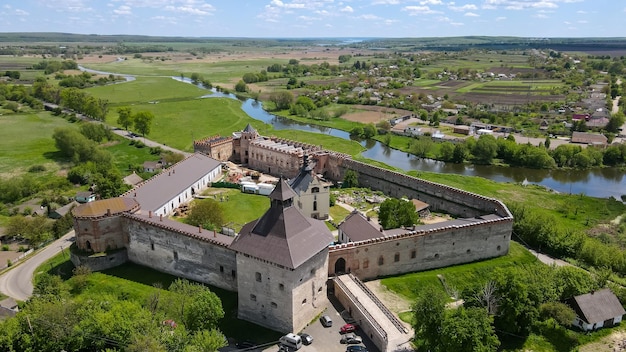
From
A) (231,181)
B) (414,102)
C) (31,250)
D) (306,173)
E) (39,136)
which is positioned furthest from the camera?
(414,102)

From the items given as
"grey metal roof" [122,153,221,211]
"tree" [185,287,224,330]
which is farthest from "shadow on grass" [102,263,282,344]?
"grey metal roof" [122,153,221,211]

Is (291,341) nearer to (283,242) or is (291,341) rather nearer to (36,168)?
Result: (283,242)

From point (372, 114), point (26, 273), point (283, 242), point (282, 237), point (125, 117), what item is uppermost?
point (282, 237)

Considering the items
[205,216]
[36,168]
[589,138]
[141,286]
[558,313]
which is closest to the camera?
[558,313]

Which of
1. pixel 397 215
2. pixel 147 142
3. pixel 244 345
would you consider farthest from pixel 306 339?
pixel 147 142

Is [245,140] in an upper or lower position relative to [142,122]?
upper

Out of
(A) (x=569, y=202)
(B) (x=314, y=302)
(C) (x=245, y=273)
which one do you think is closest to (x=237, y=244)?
(C) (x=245, y=273)

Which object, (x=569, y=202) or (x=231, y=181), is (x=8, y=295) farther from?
(x=569, y=202)
